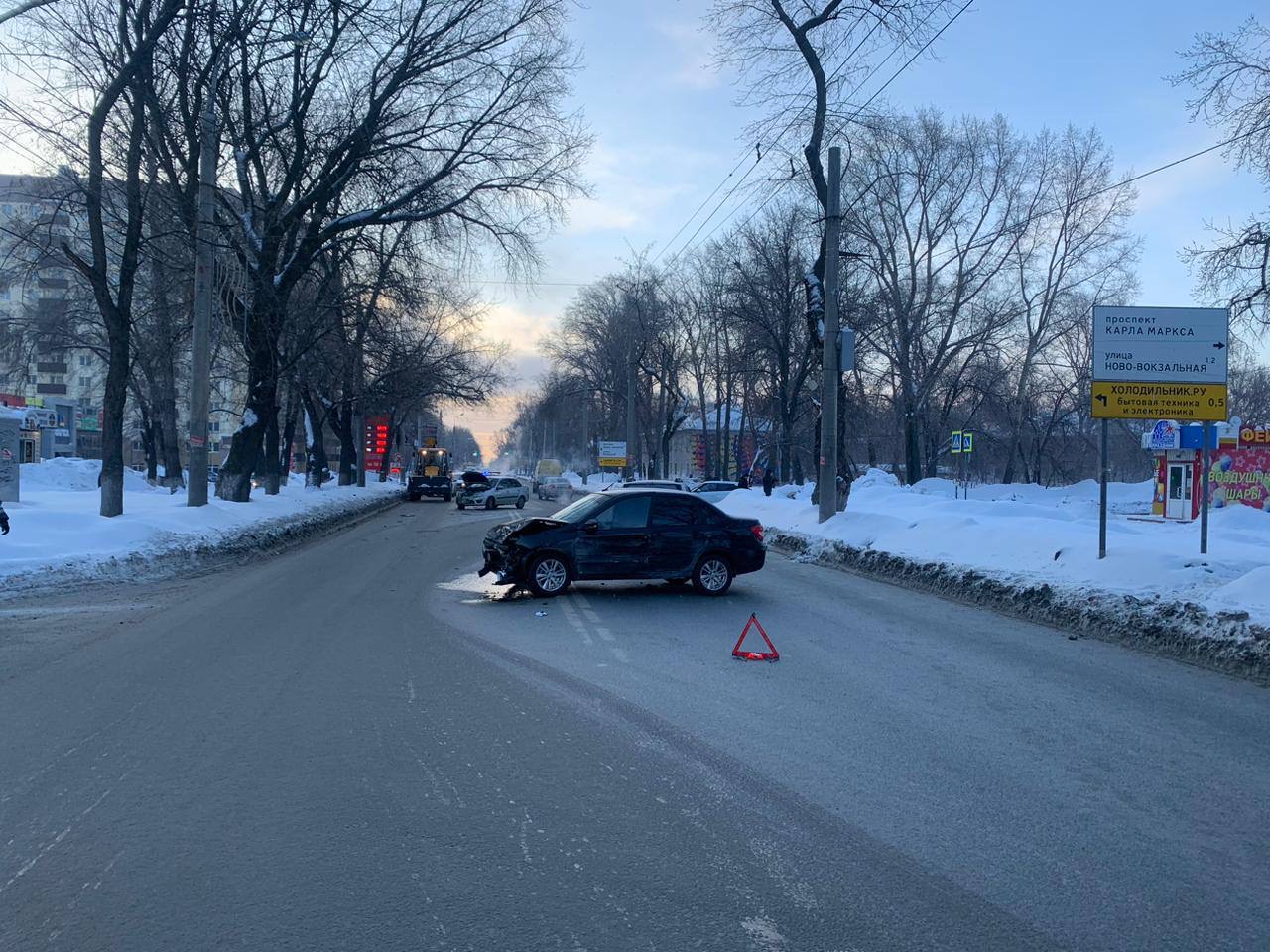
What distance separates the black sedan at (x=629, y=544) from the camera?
14.8 metres

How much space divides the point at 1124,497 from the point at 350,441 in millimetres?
39485

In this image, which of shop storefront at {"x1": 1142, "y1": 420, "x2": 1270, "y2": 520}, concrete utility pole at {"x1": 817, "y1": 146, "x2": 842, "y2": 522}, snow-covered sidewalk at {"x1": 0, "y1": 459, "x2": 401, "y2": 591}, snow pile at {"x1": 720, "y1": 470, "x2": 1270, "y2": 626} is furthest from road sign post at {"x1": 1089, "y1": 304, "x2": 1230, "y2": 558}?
shop storefront at {"x1": 1142, "y1": 420, "x2": 1270, "y2": 520}

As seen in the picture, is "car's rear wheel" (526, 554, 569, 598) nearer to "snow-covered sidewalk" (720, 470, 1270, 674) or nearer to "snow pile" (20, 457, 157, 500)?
"snow-covered sidewalk" (720, 470, 1270, 674)

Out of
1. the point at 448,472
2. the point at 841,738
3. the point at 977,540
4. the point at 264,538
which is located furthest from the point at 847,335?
the point at 448,472

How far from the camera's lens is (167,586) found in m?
16.1

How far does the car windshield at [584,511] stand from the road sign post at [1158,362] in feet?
23.0

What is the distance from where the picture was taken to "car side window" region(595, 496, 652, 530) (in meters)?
15.2

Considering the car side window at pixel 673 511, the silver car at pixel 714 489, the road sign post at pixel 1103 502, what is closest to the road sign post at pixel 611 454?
the silver car at pixel 714 489

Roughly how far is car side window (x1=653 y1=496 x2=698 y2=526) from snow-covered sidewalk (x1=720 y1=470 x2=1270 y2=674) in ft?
14.1

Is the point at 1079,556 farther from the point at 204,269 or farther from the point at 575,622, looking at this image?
the point at 204,269

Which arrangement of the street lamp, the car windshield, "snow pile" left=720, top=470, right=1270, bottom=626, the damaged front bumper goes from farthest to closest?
1. the street lamp
2. the car windshield
3. the damaged front bumper
4. "snow pile" left=720, top=470, right=1270, bottom=626

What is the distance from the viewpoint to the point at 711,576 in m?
15.6

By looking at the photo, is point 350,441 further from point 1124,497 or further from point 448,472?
point 1124,497

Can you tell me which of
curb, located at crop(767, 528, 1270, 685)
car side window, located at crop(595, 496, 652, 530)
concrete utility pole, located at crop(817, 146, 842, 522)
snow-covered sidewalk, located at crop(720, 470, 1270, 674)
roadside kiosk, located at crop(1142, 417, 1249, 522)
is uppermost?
concrete utility pole, located at crop(817, 146, 842, 522)
